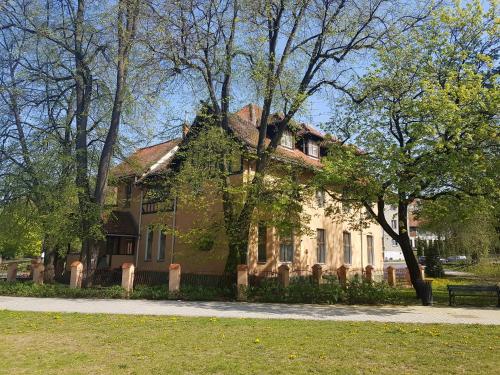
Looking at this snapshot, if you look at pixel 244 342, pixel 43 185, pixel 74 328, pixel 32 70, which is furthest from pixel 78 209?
pixel 244 342

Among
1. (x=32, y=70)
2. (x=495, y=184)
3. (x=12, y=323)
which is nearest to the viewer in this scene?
(x=12, y=323)

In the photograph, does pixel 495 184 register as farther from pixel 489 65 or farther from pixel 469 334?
pixel 469 334

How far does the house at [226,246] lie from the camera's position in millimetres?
22922

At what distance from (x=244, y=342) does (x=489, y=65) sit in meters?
13.5

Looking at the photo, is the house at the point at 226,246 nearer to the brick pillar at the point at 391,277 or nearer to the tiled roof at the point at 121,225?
the tiled roof at the point at 121,225

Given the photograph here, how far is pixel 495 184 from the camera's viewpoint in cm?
1462

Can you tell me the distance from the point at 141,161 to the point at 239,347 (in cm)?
2384

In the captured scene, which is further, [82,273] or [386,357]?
[82,273]

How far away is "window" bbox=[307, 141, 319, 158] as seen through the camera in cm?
2761

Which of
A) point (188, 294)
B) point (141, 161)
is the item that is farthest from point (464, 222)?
point (141, 161)

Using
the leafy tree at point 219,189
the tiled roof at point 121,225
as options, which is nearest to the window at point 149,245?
the tiled roof at point 121,225

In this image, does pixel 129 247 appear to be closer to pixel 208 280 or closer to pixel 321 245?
pixel 208 280

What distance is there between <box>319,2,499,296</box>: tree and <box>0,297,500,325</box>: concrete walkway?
272 cm

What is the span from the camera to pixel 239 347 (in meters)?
8.20
